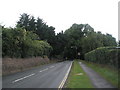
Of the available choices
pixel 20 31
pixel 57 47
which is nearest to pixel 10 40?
pixel 20 31

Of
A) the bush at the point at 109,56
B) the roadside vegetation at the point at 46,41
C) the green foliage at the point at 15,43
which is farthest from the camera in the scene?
the roadside vegetation at the point at 46,41

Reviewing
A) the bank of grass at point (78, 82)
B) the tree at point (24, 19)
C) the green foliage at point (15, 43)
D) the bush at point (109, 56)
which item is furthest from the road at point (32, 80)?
A: the tree at point (24, 19)

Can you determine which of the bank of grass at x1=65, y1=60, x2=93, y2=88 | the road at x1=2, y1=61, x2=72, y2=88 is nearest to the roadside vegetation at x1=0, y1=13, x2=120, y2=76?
the bank of grass at x1=65, y1=60, x2=93, y2=88

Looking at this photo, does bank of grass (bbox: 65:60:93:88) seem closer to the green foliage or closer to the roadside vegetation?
the roadside vegetation

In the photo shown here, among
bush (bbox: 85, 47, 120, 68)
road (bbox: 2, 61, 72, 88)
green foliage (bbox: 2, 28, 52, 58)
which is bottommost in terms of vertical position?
road (bbox: 2, 61, 72, 88)

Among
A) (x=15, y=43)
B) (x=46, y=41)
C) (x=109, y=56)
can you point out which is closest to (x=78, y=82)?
(x=109, y=56)

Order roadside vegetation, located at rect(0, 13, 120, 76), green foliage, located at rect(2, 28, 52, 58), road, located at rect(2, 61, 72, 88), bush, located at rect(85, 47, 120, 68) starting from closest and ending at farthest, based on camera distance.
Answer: road, located at rect(2, 61, 72, 88) < bush, located at rect(85, 47, 120, 68) < green foliage, located at rect(2, 28, 52, 58) < roadside vegetation, located at rect(0, 13, 120, 76)

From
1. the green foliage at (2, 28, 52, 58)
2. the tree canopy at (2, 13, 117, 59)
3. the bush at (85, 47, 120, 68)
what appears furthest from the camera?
the tree canopy at (2, 13, 117, 59)

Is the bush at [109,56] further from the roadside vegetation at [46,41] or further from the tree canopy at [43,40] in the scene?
the tree canopy at [43,40]

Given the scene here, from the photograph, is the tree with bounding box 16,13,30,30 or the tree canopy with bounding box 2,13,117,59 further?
the tree with bounding box 16,13,30,30

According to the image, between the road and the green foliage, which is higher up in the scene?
the green foliage

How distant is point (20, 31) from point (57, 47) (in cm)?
6394

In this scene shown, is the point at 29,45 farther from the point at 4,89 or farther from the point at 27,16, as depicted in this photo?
the point at 27,16

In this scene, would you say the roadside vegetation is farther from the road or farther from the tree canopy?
the road
